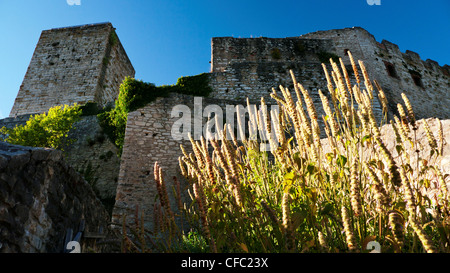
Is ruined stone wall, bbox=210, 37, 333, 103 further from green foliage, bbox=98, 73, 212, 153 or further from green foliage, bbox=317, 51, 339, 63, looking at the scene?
green foliage, bbox=317, 51, 339, 63

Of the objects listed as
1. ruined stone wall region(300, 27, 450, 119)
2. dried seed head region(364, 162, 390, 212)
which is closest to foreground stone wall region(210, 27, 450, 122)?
ruined stone wall region(300, 27, 450, 119)

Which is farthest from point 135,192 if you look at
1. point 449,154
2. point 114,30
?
point 114,30

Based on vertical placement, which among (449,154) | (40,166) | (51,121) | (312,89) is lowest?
(40,166)

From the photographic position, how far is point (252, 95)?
1012 cm

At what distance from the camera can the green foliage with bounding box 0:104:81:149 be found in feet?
30.5

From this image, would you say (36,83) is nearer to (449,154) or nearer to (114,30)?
(114,30)

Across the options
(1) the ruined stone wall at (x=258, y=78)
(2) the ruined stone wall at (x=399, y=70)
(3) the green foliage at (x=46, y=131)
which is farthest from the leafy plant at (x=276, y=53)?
(3) the green foliage at (x=46, y=131)

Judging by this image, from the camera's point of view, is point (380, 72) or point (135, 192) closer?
point (135, 192)

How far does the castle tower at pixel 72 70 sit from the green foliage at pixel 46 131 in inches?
140

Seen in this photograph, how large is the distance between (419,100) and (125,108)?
610 inches

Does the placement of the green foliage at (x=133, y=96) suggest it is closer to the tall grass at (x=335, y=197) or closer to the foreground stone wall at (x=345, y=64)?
the foreground stone wall at (x=345, y=64)

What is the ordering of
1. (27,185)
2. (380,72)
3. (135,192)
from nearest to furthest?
(27,185), (135,192), (380,72)

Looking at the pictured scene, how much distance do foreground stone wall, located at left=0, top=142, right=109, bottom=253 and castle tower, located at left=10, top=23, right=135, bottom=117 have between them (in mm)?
12832

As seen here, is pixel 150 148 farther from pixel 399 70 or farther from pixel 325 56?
pixel 399 70
